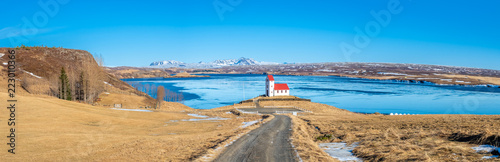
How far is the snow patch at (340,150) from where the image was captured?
15.7m

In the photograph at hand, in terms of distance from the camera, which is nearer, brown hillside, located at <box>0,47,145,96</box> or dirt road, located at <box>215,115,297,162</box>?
dirt road, located at <box>215,115,297,162</box>

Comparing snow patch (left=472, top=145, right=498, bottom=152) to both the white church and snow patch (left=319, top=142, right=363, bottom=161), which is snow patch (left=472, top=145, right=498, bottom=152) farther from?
the white church

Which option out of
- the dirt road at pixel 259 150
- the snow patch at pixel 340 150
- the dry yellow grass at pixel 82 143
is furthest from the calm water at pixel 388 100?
the dirt road at pixel 259 150

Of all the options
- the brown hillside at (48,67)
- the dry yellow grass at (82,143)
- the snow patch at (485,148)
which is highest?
the brown hillside at (48,67)

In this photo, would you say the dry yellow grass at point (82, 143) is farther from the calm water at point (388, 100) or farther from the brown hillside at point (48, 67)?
the calm water at point (388, 100)

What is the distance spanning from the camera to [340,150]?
59.2ft

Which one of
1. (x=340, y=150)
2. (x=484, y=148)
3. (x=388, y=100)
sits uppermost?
(x=484, y=148)

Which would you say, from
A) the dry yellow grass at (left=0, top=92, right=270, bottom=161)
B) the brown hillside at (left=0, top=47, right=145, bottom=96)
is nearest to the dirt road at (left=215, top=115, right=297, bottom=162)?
the dry yellow grass at (left=0, top=92, right=270, bottom=161)

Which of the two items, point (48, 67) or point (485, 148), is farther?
point (48, 67)

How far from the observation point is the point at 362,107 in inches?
3123

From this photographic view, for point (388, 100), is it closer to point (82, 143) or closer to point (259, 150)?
point (259, 150)

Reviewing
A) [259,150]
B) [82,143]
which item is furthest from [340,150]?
[82,143]

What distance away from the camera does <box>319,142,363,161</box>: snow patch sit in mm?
15734

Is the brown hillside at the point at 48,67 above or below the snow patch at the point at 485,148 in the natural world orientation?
above
